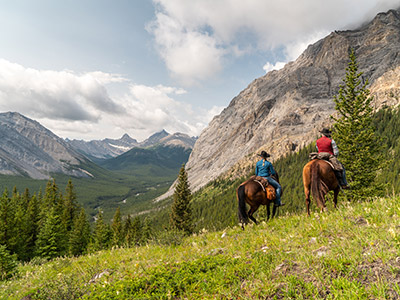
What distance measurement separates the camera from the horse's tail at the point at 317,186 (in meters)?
9.64

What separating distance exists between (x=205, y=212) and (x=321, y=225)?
15822 centimetres

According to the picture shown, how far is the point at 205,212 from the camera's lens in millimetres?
158875

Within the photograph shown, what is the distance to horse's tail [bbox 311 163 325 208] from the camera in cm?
964

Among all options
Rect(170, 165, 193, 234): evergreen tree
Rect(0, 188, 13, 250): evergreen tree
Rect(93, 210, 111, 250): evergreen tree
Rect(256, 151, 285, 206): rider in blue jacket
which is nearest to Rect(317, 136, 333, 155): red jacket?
Rect(256, 151, 285, 206): rider in blue jacket

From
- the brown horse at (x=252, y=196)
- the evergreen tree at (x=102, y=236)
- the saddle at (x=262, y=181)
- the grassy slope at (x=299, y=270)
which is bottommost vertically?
the evergreen tree at (x=102, y=236)

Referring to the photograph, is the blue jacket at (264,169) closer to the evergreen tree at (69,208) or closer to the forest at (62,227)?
the forest at (62,227)

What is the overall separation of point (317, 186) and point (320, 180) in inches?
14.1

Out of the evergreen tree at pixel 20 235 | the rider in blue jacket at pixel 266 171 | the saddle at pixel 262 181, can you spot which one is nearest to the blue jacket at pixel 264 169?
the rider in blue jacket at pixel 266 171

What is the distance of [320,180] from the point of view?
1003 centimetres

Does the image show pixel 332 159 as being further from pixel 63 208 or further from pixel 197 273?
pixel 63 208

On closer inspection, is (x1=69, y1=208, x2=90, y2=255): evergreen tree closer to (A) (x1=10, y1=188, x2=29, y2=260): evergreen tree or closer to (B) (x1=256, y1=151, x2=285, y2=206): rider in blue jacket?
(A) (x1=10, y1=188, x2=29, y2=260): evergreen tree

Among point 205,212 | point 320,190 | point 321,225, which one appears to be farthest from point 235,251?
point 205,212

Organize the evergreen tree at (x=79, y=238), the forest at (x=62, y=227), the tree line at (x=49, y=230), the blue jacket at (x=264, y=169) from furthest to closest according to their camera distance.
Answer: the evergreen tree at (x=79, y=238) → the tree line at (x=49, y=230) → the forest at (x=62, y=227) → the blue jacket at (x=264, y=169)

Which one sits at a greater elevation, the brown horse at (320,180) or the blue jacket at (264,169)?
the blue jacket at (264,169)
